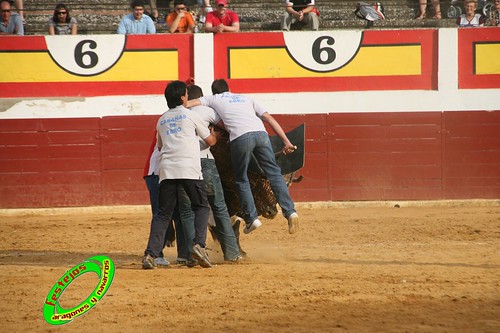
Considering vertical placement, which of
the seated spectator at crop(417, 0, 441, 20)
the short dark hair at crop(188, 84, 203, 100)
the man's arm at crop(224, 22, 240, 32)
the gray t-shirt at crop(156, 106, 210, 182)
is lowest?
the gray t-shirt at crop(156, 106, 210, 182)

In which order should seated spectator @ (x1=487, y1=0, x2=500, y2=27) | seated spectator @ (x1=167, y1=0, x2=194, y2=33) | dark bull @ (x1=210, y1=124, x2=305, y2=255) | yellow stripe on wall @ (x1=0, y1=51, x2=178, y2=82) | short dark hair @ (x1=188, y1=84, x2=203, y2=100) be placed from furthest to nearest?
seated spectator @ (x1=487, y1=0, x2=500, y2=27), seated spectator @ (x1=167, y1=0, x2=194, y2=33), yellow stripe on wall @ (x1=0, y1=51, x2=178, y2=82), dark bull @ (x1=210, y1=124, x2=305, y2=255), short dark hair @ (x1=188, y1=84, x2=203, y2=100)

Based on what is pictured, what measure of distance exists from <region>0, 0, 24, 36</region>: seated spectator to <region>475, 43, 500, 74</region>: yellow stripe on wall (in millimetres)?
7135

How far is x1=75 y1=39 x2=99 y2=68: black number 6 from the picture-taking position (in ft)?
50.2

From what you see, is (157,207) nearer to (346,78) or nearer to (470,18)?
(346,78)

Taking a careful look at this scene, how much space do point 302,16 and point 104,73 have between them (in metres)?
3.26

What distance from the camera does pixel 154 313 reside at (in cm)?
699

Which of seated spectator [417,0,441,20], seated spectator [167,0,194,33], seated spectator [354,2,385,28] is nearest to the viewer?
seated spectator [167,0,194,33]

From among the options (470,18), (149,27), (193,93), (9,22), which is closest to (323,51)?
(470,18)

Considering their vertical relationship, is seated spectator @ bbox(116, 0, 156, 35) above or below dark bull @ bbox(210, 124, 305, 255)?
above

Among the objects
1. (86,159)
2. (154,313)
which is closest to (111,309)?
(154,313)

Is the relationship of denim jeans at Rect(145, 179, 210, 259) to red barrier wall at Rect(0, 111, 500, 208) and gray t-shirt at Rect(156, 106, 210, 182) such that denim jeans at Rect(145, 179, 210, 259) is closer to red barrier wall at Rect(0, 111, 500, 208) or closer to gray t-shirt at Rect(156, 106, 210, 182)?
gray t-shirt at Rect(156, 106, 210, 182)

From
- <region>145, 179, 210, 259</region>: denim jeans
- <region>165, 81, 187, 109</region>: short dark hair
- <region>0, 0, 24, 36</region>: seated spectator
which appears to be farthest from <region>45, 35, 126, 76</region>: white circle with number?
<region>145, 179, 210, 259</region>: denim jeans

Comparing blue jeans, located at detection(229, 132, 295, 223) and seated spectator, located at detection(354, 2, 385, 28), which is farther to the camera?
seated spectator, located at detection(354, 2, 385, 28)

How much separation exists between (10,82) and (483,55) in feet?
24.1
